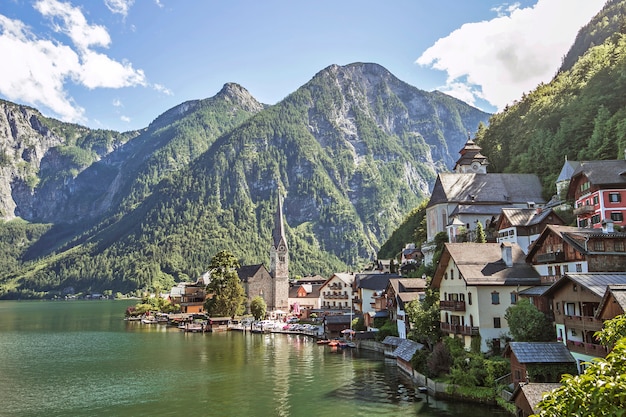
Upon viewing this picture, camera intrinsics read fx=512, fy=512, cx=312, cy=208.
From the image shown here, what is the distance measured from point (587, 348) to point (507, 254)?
17188 mm

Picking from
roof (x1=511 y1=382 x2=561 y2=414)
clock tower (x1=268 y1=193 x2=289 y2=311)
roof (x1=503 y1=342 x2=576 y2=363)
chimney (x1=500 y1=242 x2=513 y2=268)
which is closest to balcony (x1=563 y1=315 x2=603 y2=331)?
roof (x1=503 y1=342 x2=576 y2=363)

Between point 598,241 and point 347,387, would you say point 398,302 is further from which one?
point 598,241

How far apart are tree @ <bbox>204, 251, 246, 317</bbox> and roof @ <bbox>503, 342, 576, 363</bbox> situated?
93115mm

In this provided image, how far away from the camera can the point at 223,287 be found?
12506 centimetres

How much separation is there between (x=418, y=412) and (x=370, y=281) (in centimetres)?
5831

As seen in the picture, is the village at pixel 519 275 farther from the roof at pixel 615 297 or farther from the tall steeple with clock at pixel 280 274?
the tall steeple with clock at pixel 280 274

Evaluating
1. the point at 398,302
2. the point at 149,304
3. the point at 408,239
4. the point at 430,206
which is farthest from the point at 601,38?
the point at 149,304

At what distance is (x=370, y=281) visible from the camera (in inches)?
3836

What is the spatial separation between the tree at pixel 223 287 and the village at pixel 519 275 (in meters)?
30.3

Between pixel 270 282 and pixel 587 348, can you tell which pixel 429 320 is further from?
pixel 270 282

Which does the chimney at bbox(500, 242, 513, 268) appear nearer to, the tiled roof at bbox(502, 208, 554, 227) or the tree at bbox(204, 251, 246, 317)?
the tiled roof at bbox(502, 208, 554, 227)

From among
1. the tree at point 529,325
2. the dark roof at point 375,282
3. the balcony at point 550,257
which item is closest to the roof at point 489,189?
the dark roof at point 375,282

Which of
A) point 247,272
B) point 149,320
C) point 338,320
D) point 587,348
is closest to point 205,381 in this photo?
point 587,348

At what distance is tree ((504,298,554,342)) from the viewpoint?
133 ft
